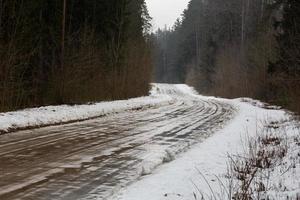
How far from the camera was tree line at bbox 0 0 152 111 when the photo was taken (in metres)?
20.4

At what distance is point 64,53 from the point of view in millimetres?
26016

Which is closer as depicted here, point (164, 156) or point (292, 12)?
point (164, 156)

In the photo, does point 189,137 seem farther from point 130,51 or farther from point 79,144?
point 130,51

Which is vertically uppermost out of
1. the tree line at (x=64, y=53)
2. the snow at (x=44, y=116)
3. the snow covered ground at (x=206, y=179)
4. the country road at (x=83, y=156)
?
the tree line at (x=64, y=53)

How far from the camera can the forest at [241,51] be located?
24.6 meters

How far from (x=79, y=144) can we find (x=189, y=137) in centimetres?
407

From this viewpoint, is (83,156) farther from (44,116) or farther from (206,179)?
(44,116)

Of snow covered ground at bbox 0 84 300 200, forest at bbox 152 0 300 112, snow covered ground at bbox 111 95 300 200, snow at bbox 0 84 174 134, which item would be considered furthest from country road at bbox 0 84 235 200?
forest at bbox 152 0 300 112

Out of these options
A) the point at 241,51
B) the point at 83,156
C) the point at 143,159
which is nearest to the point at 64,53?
the point at 83,156

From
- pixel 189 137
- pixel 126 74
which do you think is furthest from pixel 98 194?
pixel 126 74

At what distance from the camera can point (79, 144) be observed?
470 inches

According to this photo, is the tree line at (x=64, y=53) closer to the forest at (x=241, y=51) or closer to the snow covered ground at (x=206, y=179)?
the snow covered ground at (x=206, y=179)

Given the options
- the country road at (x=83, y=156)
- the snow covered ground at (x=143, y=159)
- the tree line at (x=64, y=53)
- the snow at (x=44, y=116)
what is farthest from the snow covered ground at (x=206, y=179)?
the tree line at (x=64, y=53)

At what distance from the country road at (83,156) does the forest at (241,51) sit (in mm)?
7236
